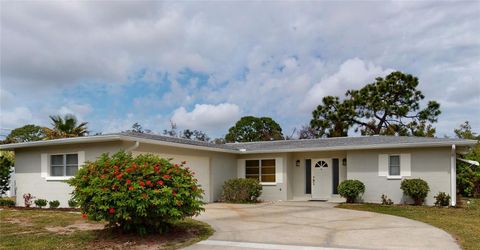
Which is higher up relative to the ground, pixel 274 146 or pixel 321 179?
pixel 274 146

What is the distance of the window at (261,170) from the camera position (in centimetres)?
2066

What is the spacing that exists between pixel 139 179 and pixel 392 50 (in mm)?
13616

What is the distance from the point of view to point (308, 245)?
8.48 metres

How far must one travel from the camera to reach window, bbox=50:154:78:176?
15882mm

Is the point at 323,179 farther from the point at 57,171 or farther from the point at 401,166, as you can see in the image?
the point at 57,171

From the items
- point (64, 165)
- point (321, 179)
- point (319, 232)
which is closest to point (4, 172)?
point (64, 165)

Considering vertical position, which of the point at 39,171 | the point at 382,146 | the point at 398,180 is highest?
the point at 382,146

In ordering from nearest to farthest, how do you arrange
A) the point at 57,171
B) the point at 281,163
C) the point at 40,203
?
1. the point at 40,203
2. the point at 57,171
3. the point at 281,163

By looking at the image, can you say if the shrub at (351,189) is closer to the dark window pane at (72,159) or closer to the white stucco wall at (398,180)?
the white stucco wall at (398,180)

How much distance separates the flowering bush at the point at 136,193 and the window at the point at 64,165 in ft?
22.3

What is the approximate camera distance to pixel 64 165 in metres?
16.1

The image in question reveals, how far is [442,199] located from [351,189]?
11.1 ft

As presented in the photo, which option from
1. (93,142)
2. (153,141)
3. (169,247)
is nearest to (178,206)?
(169,247)

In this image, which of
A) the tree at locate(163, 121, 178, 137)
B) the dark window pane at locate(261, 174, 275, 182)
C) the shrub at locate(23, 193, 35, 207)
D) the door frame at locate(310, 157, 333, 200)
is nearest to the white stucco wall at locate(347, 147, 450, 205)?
the door frame at locate(310, 157, 333, 200)
